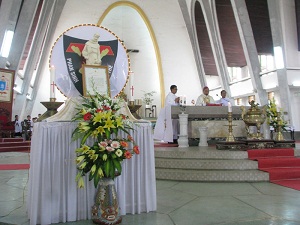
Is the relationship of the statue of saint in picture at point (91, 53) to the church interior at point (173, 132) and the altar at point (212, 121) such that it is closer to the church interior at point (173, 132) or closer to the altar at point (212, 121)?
the church interior at point (173, 132)

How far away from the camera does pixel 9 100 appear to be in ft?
40.1

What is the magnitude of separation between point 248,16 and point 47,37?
36.2 feet

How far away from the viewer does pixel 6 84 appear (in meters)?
11.9

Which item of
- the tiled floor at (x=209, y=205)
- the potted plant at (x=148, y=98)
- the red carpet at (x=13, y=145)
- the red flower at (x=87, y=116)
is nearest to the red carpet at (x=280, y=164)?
the tiled floor at (x=209, y=205)

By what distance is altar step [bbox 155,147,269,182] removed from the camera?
15.3 feet

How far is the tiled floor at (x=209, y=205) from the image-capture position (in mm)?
2674

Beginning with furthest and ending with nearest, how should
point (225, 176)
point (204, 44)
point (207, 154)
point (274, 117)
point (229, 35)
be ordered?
point (204, 44), point (229, 35), point (274, 117), point (207, 154), point (225, 176)

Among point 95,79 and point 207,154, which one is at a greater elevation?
point 95,79

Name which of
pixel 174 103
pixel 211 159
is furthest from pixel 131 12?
pixel 211 159

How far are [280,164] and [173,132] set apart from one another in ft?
9.25

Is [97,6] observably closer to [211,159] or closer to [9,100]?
[9,100]

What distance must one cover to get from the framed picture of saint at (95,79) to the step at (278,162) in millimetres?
3101

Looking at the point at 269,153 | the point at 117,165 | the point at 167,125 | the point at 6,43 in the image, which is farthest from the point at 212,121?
the point at 6,43

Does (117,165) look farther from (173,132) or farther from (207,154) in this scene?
(173,132)
